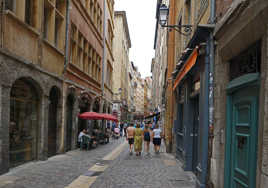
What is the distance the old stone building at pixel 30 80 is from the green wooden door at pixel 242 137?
19.5 feet

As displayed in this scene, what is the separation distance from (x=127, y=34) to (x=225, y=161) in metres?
53.5

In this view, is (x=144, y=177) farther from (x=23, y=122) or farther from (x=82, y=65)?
(x=82, y=65)

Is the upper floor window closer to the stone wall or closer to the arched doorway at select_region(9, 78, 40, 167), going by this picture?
the stone wall

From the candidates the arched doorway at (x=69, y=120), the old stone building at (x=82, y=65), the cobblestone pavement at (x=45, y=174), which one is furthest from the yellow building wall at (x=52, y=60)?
the cobblestone pavement at (x=45, y=174)

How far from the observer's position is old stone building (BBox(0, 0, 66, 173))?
323 inches

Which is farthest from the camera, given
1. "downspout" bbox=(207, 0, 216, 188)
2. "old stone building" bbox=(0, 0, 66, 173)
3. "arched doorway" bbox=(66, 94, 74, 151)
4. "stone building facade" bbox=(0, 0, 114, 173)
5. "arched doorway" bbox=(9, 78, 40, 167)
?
"arched doorway" bbox=(66, 94, 74, 151)

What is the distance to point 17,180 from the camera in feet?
24.5

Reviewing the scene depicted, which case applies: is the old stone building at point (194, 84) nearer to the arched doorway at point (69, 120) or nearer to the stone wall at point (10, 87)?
the stone wall at point (10, 87)

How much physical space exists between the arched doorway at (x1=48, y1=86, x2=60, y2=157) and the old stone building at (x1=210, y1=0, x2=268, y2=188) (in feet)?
26.9

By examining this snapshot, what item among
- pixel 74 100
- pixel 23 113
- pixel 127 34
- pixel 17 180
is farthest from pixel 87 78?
pixel 127 34

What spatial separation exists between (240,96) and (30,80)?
7393 mm

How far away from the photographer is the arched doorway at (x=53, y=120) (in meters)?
12.5

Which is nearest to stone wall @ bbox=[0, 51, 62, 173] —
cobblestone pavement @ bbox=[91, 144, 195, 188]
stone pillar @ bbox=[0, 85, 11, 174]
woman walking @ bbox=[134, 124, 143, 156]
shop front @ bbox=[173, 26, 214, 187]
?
stone pillar @ bbox=[0, 85, 11, 174]

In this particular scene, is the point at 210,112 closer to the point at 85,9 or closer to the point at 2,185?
the point at 2,185
